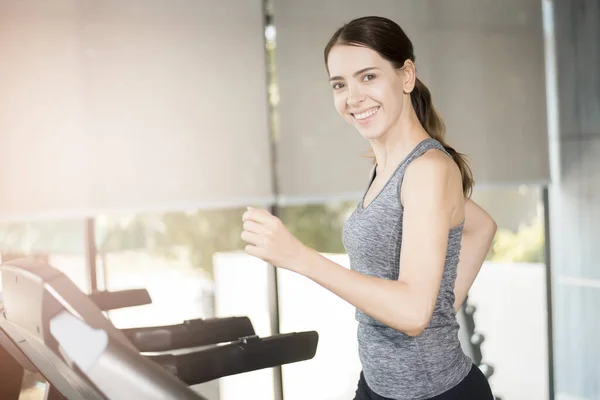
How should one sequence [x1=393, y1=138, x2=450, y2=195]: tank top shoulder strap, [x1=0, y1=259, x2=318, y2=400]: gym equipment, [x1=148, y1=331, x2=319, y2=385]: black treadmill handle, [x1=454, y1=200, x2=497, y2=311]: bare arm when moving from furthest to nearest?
[x1=454, y1=200, x2=497, y2=311]: bare arm < [x1=148, y1=331, x2=319, y2=385]: black treadmill handle < [x1=393, y1=138, x2=450, y2=195]: tank top shoulder strap < [x1=0, y1=259, x2=318, y2=400]: gym equipment

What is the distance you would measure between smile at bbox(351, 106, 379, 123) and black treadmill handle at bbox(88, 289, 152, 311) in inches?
29.8

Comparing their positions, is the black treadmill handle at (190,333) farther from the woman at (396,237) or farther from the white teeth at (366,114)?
the white teeth at (366,114)

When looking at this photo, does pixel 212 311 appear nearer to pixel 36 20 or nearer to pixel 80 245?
pixel 80 245

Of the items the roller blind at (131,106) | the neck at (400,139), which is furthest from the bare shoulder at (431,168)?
the roller blind at (131,106)

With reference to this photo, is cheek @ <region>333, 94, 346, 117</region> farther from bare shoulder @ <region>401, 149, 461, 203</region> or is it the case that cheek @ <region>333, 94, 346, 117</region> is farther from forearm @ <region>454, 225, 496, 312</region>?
forearm @ <region>454, 225, 496, 312</region>

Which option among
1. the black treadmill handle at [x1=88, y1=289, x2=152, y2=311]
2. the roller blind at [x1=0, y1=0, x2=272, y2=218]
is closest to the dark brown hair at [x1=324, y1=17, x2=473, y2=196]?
Result: the black treadmill handle at [x1=88, y1=289, x2=152, y2=311]

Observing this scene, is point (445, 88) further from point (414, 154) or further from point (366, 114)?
point (414, 154)

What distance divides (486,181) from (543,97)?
1.65 feet

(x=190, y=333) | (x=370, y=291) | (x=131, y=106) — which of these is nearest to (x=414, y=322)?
(x=370, y=291)

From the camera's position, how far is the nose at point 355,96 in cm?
126

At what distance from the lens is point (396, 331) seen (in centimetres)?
118

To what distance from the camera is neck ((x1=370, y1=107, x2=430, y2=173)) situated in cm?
123

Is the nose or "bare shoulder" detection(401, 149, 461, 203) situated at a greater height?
the nose

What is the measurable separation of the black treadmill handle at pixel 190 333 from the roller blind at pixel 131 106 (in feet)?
3.91
